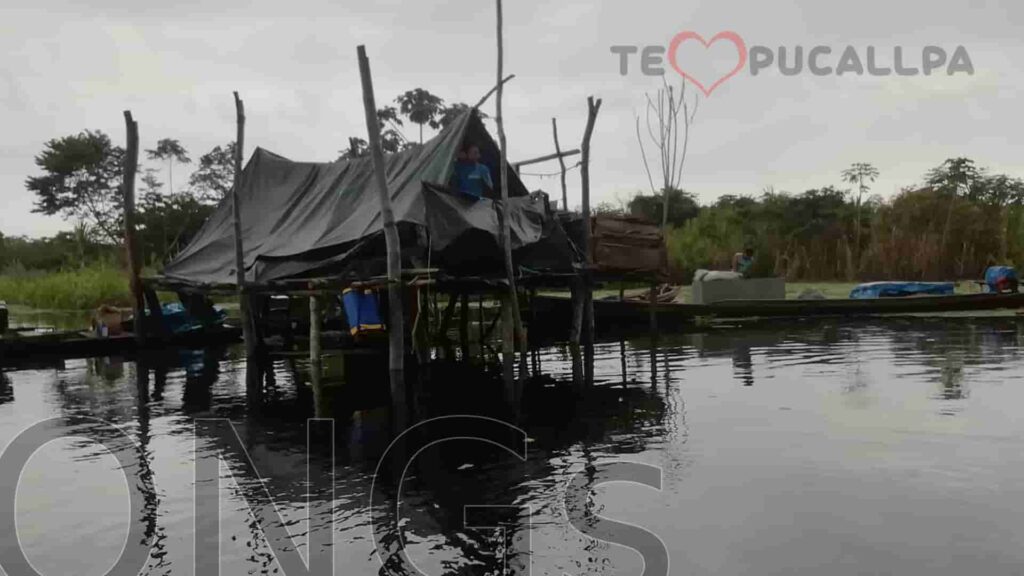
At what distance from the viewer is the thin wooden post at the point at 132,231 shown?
16703 mm

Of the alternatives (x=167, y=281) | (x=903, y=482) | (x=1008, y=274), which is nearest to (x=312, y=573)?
(x=903, y=482)

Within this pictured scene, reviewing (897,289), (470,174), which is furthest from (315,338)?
(897,289)

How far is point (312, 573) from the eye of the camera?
5008 mm

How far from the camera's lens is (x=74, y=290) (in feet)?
98.5

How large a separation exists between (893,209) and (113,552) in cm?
2937

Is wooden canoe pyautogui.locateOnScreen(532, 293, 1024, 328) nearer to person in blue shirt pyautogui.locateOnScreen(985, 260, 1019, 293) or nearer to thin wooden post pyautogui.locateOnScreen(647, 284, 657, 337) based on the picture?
thin wooden post pyautogui.locateOnScreen(647, 284, 657, 337)

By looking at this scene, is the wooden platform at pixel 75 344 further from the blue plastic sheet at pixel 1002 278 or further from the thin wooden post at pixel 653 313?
the blue plastic sheet at pixel 1002 278

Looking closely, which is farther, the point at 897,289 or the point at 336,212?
the point at 897,289

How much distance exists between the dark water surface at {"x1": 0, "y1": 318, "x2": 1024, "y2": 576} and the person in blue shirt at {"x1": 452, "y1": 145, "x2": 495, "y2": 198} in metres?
3.33

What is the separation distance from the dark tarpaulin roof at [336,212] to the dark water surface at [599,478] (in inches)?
81.4

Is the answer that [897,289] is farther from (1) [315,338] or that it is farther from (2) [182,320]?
(2) [182,320]

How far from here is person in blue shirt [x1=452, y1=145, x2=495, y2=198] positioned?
14320 millimetres

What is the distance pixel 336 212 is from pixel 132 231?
4992mm

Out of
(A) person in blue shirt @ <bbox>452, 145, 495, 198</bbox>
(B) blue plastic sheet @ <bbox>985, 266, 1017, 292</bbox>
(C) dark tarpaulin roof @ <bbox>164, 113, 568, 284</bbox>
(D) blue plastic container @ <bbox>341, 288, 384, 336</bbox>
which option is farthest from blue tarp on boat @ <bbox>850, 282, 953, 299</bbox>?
(D) blue plastic container @ <bbox>341, 288, 384, 336</bbox>
